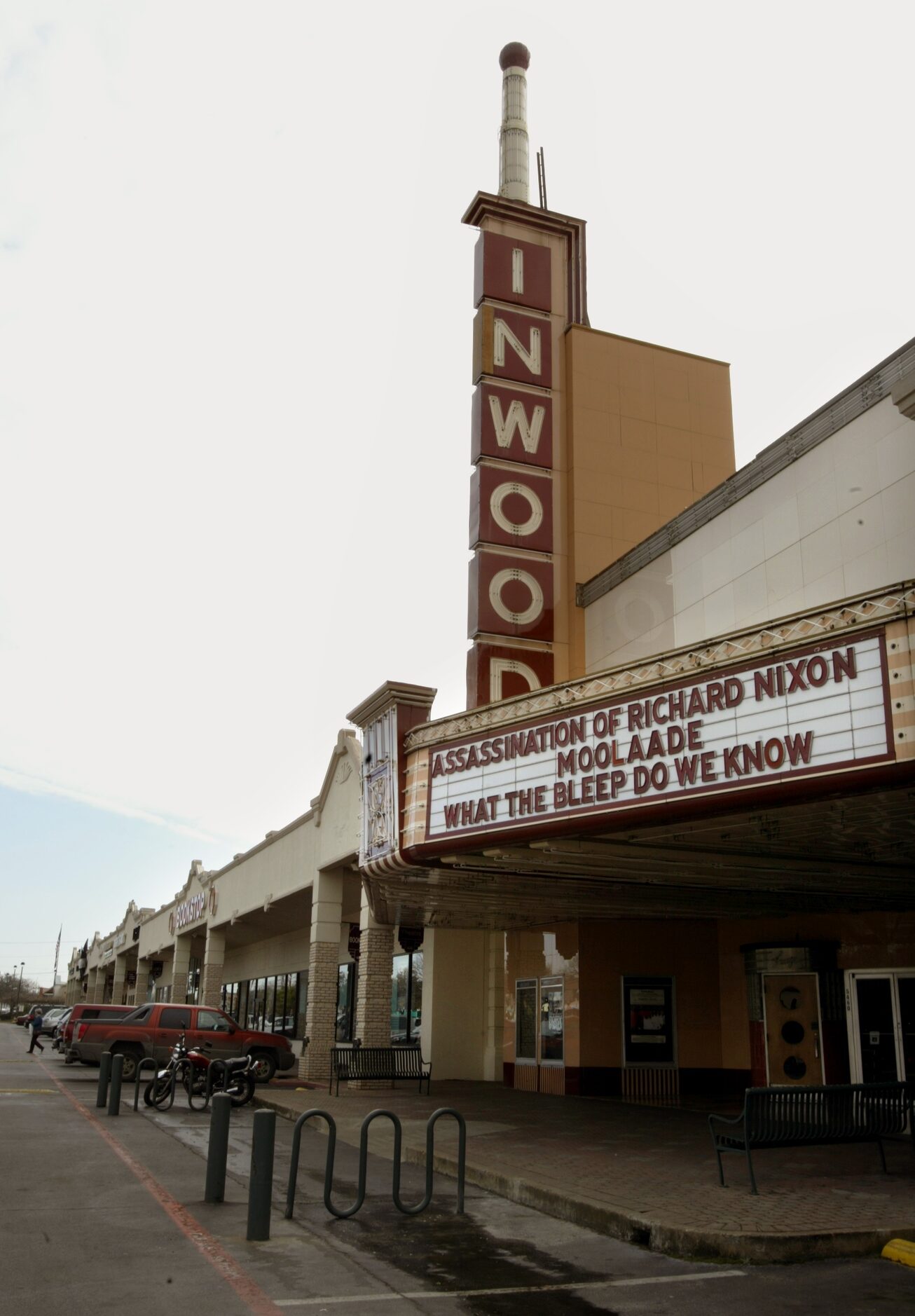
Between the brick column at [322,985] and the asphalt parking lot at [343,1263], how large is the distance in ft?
47.6

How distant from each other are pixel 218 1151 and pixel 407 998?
2059cm

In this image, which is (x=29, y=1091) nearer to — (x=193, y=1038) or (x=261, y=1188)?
(x=193, y=1038)

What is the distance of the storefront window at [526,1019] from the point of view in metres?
23.5

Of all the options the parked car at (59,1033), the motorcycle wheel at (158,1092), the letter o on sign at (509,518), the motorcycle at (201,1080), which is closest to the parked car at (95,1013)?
the parked car at (59,1033)

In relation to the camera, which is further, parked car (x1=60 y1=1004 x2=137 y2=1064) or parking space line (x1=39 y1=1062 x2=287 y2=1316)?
parked car (x1=60 y1=1004 x2=137 y2=1064)

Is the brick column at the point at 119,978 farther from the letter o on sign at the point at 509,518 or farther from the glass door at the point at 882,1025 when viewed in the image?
the glass door at the point at 882,1025

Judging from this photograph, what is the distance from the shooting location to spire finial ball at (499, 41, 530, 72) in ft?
100

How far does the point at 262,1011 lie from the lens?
45.7m

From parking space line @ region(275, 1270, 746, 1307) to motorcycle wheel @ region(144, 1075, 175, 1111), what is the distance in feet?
40.7

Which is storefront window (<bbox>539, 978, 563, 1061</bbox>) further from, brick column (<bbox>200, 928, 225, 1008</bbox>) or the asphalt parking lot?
brick column (<bbox>200, 928, 225, 1008</bbox>)

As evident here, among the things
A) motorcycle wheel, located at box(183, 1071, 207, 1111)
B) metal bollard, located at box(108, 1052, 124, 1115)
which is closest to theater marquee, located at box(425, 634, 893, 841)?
metal bollard, located at box(108, 1052, 124, 1115)

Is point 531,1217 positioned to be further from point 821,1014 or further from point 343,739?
point 343,739

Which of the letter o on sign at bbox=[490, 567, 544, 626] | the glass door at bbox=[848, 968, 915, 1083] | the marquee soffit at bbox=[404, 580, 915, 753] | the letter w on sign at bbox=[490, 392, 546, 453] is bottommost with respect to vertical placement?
the glass door at bbox=[848, 968, 915, 1083]

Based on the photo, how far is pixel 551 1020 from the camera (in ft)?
74.7
